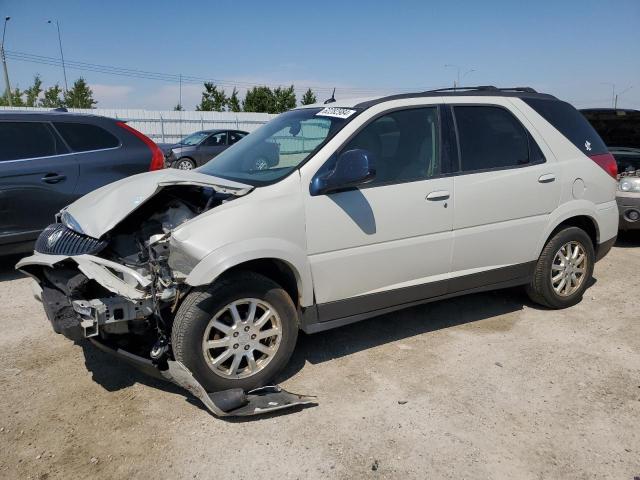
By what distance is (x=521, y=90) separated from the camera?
4.76m

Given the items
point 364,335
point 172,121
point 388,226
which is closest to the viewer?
point 388,226

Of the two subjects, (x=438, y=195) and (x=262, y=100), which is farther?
(x=262, y=100)

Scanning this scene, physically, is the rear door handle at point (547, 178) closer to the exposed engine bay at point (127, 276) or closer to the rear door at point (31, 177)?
the exposed engine bay at point (127, 276)

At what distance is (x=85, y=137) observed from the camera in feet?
19.9

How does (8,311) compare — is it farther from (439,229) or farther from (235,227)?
(439,229)

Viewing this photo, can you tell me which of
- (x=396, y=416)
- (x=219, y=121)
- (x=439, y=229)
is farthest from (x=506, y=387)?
(x=219, y=121)

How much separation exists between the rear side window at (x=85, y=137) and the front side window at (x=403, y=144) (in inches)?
149

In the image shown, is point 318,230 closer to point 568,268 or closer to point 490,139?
point 490,139

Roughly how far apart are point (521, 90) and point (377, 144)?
6.13ft

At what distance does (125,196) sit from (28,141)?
304 centimetres

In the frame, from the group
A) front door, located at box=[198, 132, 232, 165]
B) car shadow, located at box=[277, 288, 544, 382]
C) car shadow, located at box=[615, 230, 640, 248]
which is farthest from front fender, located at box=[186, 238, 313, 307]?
front door, located at box=[198, 132, 232, 165]

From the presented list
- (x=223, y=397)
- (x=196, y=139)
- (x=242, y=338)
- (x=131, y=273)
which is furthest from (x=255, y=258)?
(x=196, y=139)

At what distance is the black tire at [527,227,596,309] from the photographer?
15.1ft

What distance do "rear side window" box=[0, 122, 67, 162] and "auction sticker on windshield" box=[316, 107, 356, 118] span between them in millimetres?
3465
